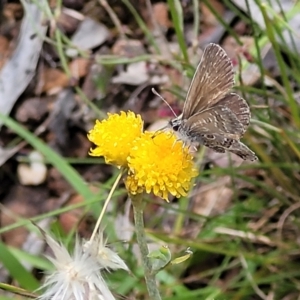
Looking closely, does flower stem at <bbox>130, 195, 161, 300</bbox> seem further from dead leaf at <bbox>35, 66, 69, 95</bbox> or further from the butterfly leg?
dead leaf at <bbox>35, 66, 69, 95</bbox>

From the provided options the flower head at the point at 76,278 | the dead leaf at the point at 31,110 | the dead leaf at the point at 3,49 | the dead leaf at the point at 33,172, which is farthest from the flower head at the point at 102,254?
the dead leaf at the point at 3,49

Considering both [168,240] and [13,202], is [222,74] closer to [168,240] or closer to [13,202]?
[168,240]

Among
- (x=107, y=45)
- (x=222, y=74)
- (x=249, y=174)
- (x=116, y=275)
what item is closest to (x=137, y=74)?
(x=107, y=45)

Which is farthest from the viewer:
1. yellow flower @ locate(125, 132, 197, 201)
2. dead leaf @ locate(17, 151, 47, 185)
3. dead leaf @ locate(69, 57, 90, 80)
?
dead leaf @ locate(69, 57, 90, 80)

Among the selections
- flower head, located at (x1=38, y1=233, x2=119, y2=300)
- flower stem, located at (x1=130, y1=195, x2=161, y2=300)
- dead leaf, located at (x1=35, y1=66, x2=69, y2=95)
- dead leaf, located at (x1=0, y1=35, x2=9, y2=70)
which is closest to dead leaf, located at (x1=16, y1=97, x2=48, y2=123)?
dead leaf, located at (x1=35, y1=66, x2=69, y2=95)

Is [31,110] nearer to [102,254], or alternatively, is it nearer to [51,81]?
[51,81]

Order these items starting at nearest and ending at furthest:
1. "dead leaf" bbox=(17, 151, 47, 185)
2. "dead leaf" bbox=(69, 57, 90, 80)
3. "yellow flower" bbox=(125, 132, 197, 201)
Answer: "yellow flower" bbox=(125, 132, 197, 201), "dead leaf" bbox=(17, 151, 47, 185), "dead leaf" bbox=(69, 57, 90, 80)

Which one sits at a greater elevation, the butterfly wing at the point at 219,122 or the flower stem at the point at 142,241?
the butterfly wing at the point at 219,122

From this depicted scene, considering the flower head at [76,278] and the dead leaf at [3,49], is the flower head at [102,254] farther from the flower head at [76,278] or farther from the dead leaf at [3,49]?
the dead leaf at [3,49]
